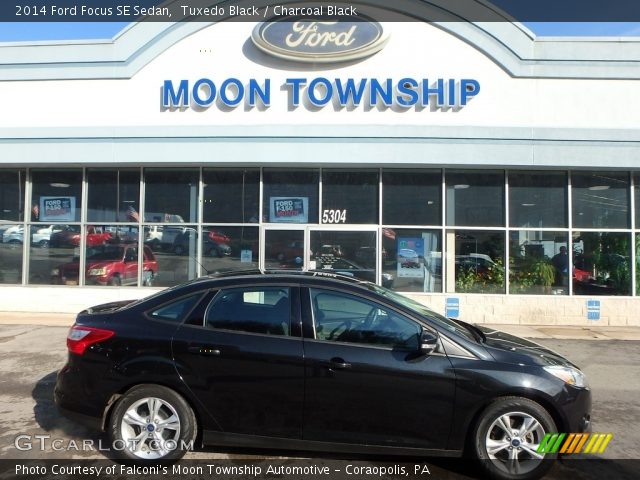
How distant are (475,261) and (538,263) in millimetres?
1426

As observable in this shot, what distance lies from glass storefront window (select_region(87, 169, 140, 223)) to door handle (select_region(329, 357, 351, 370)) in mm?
9223

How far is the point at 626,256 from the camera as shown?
11156mm

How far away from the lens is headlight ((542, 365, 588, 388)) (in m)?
3.87

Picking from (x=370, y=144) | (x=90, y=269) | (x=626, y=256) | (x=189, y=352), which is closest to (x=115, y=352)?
(x=189, y=352)

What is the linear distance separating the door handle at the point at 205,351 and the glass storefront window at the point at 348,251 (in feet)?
23.9

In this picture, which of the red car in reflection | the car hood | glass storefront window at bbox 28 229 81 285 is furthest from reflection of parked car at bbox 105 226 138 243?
the car hood

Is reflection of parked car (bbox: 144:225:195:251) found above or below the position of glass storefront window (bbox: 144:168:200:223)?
below

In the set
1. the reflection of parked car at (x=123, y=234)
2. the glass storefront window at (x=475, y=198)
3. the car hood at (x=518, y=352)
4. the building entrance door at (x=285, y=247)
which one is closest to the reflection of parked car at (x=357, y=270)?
the building entrance door at (x=285, y=247)

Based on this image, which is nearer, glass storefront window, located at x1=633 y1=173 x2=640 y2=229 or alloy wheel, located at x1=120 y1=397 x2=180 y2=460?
alloy wheel, located at x1=120 y1=397 x2=180 y2=460

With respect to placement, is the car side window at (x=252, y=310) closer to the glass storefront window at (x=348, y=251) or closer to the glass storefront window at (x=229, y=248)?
the glass storefront window at (x=348, y=251)

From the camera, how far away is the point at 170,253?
11672mm

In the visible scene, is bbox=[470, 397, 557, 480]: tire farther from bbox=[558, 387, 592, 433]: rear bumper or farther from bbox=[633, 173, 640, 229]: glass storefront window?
bbox=[633, 173, 640, 229]: glass storefront window

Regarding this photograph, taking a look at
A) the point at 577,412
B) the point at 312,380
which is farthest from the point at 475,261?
the point at 312,380

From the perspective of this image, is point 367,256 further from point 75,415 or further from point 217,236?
point 75,415
